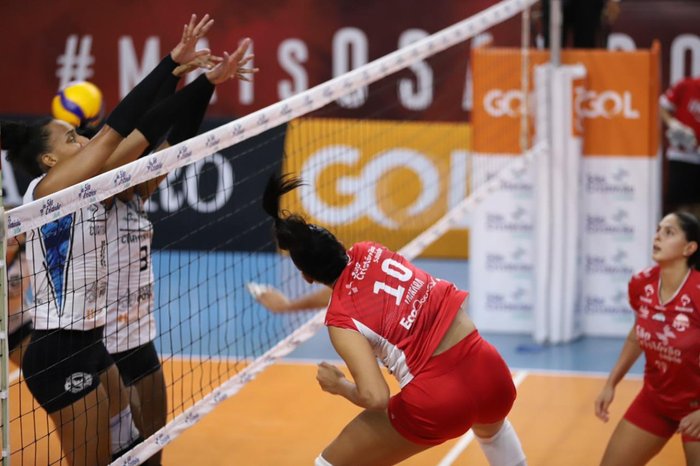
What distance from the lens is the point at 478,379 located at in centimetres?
436

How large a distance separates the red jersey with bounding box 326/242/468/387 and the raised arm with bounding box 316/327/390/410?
0.21 ft

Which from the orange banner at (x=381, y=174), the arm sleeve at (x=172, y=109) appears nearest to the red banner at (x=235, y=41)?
the orange banner at (x=381, y=174)

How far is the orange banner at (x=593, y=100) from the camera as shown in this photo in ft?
29.6

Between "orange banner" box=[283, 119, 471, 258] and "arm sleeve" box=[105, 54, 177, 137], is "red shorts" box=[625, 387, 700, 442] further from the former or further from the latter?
"orange banner" box=[283, 119, 471, 258]

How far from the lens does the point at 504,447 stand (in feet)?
15.9

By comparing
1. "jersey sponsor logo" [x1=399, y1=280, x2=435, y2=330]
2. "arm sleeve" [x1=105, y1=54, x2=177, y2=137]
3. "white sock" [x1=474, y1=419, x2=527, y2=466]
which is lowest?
"white sock" [x1=474, y1=419, x2=527, y2=466]

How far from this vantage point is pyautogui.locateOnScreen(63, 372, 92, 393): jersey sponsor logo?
180 inches

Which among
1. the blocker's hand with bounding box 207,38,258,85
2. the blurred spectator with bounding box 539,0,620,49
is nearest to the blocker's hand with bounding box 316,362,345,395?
the blocker's hand with bounding box 207,38,258,85

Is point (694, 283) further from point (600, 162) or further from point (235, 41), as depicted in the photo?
point (235, 41)

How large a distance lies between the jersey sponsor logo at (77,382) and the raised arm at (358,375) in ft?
3.37

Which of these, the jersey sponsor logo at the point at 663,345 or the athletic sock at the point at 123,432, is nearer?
the athletic sock at the point at 123,432

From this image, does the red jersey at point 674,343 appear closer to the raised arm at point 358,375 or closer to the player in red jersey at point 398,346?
the player in red jersey at point 398,346

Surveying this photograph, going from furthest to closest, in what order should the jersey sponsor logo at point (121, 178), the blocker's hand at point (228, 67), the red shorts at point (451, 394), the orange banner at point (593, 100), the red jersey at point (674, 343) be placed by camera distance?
the orange banner at point (593, 100) < the red jersey at point (674, 343) < the blocker's hand at point (228, 67) < the red shorts at point (451, 394) < the jersey sponsor logo at point (121, 178)

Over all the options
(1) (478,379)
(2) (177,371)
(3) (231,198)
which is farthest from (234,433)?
(3) (231,198)
